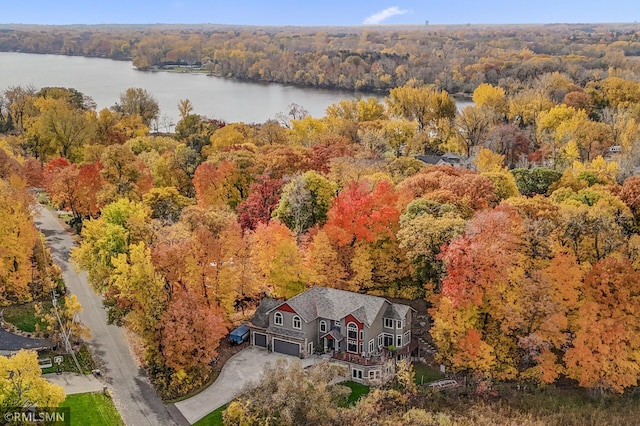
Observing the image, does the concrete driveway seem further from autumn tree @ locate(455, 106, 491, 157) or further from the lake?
the lake

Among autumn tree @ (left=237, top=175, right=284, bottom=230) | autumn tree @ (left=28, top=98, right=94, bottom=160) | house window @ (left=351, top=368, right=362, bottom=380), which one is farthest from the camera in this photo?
autumn tree @ (left=28, top=98, right=94, bottom=160)

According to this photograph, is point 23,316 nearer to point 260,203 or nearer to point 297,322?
point 297,322

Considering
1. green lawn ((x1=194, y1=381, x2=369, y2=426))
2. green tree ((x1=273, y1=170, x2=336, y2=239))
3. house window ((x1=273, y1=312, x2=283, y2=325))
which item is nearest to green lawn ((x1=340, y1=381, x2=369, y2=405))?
green lawn ((x1=194, y1=381, x2=369, y2=426))

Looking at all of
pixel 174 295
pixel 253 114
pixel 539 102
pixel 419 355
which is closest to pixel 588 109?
pixel 539 102

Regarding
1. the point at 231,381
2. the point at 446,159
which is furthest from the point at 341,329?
the point at 446,159

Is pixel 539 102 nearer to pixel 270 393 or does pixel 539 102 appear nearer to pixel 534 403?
pixel 534 403

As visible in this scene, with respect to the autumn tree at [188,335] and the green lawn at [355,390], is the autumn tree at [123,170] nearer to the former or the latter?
the autumn tree at [188,335]

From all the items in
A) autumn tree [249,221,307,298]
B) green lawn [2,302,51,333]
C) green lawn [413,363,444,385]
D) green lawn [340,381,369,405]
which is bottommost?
green lawn [413,363,444,385]
